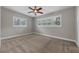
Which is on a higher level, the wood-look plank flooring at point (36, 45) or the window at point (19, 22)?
the window at point (19, 22)

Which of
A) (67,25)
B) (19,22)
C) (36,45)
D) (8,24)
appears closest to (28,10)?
(19,22)

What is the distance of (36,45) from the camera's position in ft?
6.90

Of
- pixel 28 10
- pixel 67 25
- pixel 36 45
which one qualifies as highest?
pixel 28 10

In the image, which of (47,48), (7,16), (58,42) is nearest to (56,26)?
(58,42)

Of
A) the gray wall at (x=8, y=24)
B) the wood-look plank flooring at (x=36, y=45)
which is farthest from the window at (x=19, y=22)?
the wood-look plank flooring at (x=36, y=45)

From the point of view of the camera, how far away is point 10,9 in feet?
6.75

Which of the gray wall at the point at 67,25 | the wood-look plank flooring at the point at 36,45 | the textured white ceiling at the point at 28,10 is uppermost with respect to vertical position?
the textured white ceiling at the point at 28,10

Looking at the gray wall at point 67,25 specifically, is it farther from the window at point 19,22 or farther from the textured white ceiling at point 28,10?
the window at point 19,22

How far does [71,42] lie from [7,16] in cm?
132

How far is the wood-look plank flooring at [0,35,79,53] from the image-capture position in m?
2.08

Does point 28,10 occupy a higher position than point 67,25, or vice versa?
point 28,10

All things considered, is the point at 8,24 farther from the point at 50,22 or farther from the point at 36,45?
the point at 50,22

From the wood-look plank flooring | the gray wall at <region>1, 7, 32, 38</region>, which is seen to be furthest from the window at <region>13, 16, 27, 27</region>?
the wood-look plank flooring

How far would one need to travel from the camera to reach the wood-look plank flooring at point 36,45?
2.08 metres
